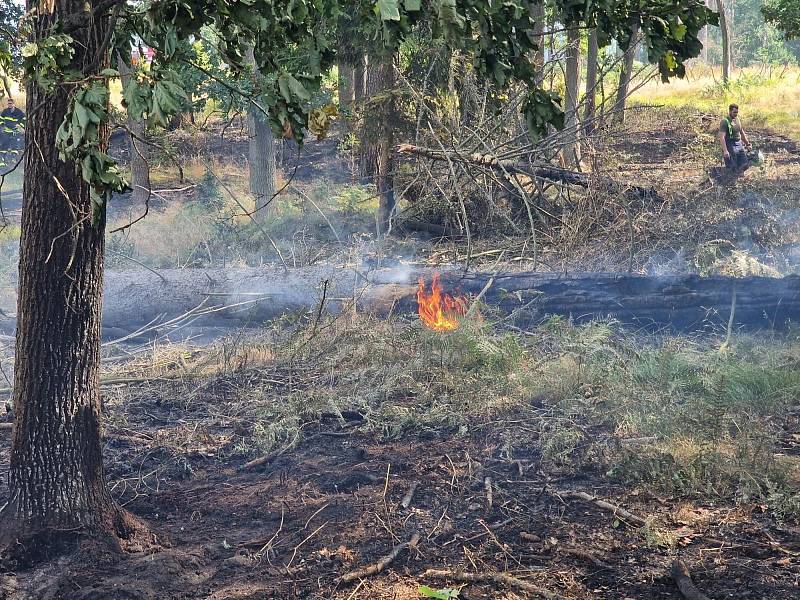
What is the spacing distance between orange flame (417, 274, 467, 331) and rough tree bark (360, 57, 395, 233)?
273cm

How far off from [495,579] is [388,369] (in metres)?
3.30

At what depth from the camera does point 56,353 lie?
14.1ft

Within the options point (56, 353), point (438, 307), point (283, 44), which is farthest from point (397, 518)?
point (438, 307)

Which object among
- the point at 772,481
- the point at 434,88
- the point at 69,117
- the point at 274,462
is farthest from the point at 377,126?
the point at 69,117

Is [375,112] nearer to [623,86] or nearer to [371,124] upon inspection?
[371,124]

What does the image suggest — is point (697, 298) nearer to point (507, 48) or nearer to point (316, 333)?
point (316, 333)

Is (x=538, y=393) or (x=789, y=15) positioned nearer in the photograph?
(x=538, y=393)

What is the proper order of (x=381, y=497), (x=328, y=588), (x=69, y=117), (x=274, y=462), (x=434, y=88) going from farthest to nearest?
(x=434, y=88)
(x=274, y=462)
(x=381, y=497)
(x=328, y=588)
(x=69, y=117)

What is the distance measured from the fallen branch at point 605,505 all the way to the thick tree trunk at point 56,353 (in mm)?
2617

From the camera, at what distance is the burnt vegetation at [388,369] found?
11.1ft

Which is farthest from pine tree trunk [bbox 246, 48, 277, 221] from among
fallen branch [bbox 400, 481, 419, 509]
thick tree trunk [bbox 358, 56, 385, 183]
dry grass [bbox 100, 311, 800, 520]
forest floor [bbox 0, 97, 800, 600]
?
fallen branch [bbox 400, 481, 419, 509]

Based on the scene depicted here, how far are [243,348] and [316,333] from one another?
74 cm

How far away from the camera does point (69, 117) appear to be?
312 centimetres

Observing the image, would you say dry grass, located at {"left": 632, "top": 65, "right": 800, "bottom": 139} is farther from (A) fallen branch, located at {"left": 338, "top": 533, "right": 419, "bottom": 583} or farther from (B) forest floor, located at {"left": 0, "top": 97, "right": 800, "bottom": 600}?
(A) fallen branch, located at {"left": 338, "top": 533, "right": 419, "bottom": 583}
